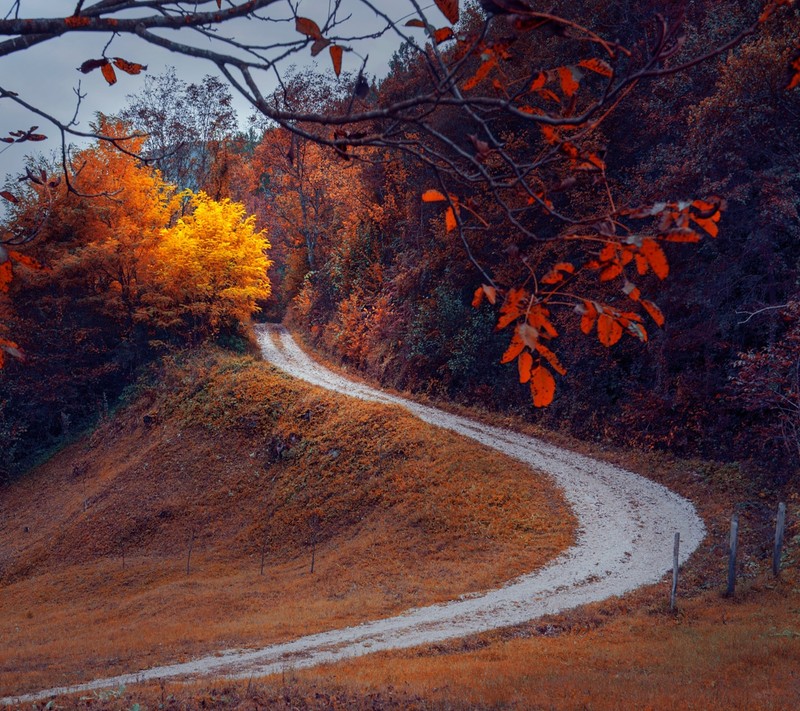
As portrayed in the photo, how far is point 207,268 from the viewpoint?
29.6 metres

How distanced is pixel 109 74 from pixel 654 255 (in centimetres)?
314

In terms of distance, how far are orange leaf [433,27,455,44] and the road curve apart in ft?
28.7

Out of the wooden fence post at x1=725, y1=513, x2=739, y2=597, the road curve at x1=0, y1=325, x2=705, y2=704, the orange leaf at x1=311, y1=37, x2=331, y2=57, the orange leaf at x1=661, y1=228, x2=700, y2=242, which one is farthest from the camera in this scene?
the wooden fence post at x1=725, y1=513, x2=739, y2=597

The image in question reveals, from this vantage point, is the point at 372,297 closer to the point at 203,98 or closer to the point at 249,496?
the point at 249,496

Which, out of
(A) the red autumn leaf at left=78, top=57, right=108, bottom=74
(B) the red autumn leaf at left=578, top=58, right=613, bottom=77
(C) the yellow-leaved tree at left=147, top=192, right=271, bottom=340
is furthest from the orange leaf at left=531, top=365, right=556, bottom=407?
(C) the yellow-leaved tree at left=147, top=192, right=271, bottom=340

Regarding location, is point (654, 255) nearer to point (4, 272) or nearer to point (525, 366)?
point (525, 366)

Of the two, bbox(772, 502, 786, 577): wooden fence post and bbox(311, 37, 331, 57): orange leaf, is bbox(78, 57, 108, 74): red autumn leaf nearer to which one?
bbox(311, 37, 331, 57): orange leaf

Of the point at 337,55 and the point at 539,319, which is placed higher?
the point at 337,55

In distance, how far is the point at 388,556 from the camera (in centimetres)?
1491

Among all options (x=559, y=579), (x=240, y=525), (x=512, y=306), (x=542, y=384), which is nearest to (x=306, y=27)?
(x=512, y=306)

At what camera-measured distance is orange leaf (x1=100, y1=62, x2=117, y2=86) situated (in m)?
3.49

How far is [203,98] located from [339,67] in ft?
141

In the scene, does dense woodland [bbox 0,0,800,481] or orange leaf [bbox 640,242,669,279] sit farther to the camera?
dense woodland [bbox 0,0,800,481]

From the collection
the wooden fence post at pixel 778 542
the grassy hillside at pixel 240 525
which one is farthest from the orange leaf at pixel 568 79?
the grassy hillside at pixel 240 525
